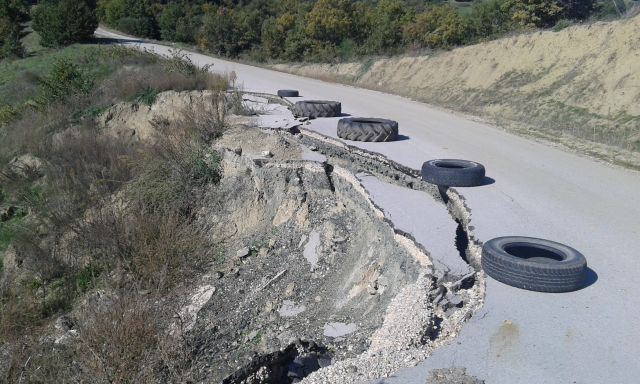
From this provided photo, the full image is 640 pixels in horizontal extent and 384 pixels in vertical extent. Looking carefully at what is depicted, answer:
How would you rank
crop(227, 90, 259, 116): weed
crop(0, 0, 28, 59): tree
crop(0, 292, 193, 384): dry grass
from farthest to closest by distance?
crop(0, 0, 28, 59): tree
crop(227, 90, 259, 116): weed
crop(0, 292, 193, 384): dry grass

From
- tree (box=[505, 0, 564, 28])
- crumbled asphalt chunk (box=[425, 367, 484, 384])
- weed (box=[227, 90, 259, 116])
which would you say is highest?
tree (box=[505, 0, 564, 28])

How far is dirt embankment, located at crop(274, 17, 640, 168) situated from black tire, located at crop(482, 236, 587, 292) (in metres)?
6.55

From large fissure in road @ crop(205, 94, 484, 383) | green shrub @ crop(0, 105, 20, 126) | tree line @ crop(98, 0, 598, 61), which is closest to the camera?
large fissure in road @ crop(205, 94, 484, 383)

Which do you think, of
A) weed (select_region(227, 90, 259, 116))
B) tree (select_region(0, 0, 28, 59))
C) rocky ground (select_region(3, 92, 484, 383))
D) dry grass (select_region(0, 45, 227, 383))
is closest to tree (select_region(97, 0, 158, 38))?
tree (select_region(0, 0, 28, 59))

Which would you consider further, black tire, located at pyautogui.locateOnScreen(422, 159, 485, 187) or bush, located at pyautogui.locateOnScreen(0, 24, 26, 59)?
bush, located at pyautogui.locateOnScreen(0, 24, 26, 59)

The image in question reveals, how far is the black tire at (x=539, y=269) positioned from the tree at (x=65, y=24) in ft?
112

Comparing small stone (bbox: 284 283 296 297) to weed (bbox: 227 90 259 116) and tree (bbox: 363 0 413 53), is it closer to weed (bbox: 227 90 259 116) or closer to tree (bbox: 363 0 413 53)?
weed (bbox: 227 90 259 116)

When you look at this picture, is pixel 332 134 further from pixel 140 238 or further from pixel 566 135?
pixel 566 135

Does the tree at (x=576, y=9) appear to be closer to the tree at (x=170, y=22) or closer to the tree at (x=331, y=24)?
the tree at (x=331, y=24)

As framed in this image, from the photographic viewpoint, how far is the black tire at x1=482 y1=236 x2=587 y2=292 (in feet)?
19.0

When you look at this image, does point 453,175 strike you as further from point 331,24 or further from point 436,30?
point 331,24

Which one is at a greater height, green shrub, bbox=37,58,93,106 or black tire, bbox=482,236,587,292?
black tire, bbox=482,236,587,292

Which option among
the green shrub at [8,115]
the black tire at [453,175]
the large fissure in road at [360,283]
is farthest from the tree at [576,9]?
the green shrub at [8,115]

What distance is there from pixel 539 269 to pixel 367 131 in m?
6.95
